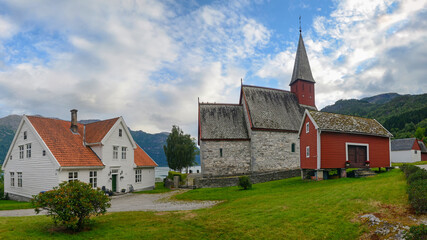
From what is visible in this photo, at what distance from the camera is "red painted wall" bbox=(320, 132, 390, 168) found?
22.8m

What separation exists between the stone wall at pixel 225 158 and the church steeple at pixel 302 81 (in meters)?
14.4

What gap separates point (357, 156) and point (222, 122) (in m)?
17.4

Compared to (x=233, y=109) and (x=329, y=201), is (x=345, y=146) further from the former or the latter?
(x=233, y=109)

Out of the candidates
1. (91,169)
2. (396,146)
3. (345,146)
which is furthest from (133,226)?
(396,146)

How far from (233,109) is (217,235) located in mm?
28429

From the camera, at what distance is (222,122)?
119 ft

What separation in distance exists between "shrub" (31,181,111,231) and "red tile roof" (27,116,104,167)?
13475 millimetres

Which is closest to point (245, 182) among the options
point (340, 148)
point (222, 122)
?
point (340, 148)

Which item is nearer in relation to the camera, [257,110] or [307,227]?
A: [307,227]

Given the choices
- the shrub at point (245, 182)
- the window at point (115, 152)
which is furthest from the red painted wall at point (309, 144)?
the window at point (115, 152)

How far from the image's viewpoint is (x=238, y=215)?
518 inches

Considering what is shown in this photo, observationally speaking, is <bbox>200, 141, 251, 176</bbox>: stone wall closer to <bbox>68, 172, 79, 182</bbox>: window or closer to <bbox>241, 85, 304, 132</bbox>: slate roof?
<bbox>241, 85, 304, 132</bbox>: slate roof

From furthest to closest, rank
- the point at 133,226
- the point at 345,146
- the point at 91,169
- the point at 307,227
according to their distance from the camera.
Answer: the point at 91,169, the point at 345,146, the point at 133,226, the point at 307,227

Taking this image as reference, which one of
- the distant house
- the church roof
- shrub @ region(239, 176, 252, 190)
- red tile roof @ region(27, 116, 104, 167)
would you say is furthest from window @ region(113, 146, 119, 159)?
the distant house
